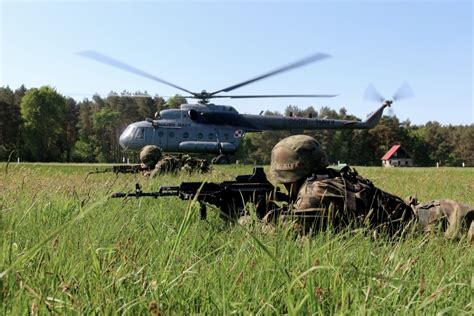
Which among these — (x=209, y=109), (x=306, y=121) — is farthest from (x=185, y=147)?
(x=306, y=121)

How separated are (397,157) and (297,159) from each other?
78697 millimetres

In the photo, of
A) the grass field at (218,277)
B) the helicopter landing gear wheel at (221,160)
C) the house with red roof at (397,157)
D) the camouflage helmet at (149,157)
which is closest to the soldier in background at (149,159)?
the camouflage helmet at (149,157)

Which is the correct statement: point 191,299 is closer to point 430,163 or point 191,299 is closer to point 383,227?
point 383,227

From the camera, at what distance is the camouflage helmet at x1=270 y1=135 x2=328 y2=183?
4043 mm

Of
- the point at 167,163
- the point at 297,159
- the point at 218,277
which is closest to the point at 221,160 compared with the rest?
the point at 167,163

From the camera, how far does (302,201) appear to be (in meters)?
3.61

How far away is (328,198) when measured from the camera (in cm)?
362

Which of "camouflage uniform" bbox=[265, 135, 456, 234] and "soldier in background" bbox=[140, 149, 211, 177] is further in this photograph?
"soldier in background" bbox=[140, 149, 211, 177]

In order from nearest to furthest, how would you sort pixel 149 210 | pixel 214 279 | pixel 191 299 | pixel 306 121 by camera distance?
pixel 191 299 → pixel 214 279 → pixel 149 210 → pixel 306 121

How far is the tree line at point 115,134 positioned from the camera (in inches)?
2342

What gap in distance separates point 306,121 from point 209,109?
469 centimetres

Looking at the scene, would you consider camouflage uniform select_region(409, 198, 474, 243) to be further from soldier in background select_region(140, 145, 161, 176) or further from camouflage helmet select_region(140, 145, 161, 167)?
camouflage helmet select_region(140, 145, 161, 167)

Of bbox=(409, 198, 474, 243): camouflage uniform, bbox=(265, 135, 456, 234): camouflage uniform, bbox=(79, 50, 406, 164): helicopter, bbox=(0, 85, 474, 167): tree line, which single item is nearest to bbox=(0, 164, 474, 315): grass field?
bbox=(265, 135, 456, 234): camouflage uniform

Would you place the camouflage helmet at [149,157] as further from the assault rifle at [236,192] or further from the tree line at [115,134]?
the tree line at [115,134]
